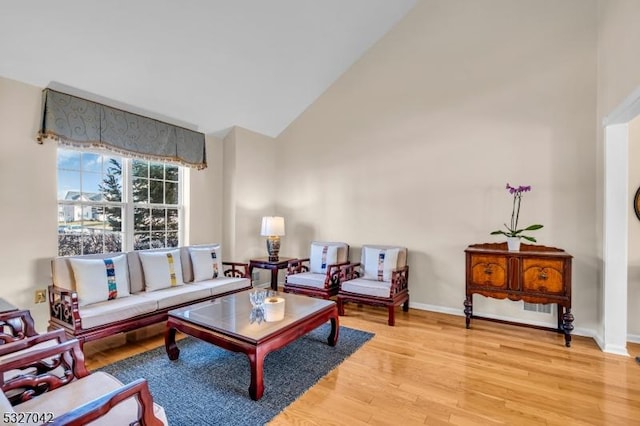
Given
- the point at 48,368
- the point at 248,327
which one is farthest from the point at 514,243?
the point at 48,368

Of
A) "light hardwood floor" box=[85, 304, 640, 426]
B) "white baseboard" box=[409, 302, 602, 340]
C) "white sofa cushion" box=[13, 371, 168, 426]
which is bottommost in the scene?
"light hardwood floor" box=[85, 304, 640, 426]

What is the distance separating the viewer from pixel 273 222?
4734 millimetres

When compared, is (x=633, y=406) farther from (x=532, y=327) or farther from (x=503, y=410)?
(x=532, y=327)

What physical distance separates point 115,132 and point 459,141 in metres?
4.04

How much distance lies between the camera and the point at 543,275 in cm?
316

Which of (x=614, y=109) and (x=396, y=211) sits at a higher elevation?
(x=614, y=109)

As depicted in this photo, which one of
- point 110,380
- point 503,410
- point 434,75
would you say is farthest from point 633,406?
point 434,75

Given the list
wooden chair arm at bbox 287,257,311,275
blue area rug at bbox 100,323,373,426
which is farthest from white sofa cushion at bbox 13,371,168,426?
wooden chair arm at bbox 287,257,311,275

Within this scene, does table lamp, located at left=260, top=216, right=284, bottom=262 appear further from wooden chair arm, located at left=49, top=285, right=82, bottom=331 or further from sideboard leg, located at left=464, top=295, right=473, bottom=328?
sideboard leg, located at left=464, top=295, right=473, bottom=328

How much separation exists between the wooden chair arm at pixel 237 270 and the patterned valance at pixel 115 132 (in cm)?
148

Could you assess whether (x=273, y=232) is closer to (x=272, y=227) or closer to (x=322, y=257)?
(x=272, y=227)

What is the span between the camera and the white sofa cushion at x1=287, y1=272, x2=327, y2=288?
407 centimetres

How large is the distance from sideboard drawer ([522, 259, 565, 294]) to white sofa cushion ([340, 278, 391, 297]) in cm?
140

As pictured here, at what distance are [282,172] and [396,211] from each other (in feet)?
6.99
